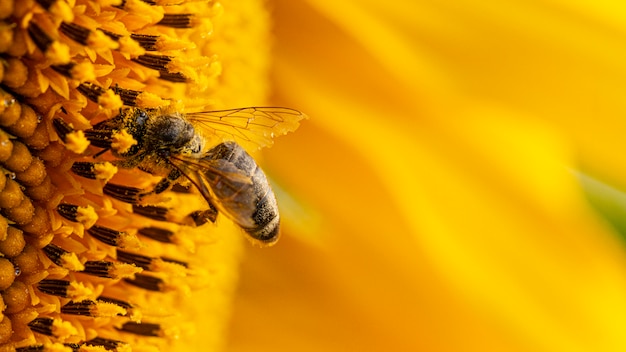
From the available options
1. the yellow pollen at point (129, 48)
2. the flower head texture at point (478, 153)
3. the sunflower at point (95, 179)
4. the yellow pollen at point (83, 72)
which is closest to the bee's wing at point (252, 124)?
the sunflower at point (95, 179)

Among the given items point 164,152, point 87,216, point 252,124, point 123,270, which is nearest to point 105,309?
point 123,270

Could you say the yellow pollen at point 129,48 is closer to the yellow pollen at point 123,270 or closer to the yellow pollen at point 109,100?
the yellow pollen at point 109,100

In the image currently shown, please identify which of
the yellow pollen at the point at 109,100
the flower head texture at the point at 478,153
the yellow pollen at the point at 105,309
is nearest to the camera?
the yellow pollen at the point at 109,100

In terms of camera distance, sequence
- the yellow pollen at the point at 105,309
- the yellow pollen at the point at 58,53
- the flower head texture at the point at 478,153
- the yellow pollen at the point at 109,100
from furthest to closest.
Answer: the flower head texture at the point at 478,153, the yellow pollen at the point at 105,309, the yellow pollen at the point at 109,100, the yellow pollen at the point at 58,53

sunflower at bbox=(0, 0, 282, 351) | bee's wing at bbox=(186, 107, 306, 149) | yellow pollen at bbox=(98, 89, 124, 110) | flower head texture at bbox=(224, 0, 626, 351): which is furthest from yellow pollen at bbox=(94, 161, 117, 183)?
flower head texture at bbox=(224, 0, 626, 351)

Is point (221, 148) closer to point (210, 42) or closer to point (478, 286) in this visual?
point (210, 42)

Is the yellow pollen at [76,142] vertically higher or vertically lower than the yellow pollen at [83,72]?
lower

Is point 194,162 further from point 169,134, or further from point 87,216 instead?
point 87,216
